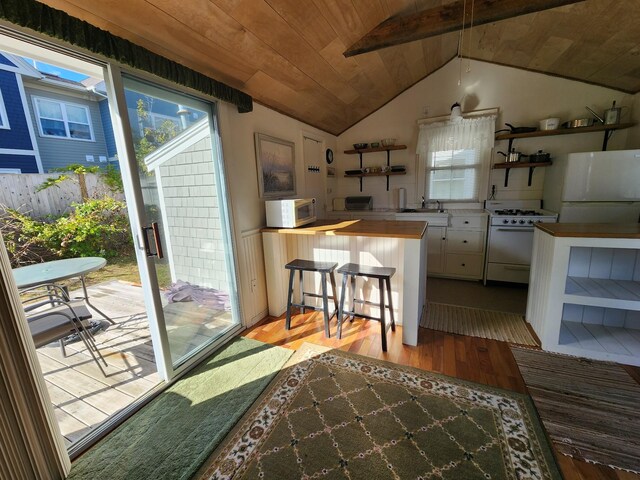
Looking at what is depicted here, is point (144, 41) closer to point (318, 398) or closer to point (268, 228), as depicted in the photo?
point (268, 228)

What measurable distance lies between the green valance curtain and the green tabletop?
4.93 feet

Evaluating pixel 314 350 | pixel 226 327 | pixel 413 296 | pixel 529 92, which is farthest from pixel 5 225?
pixel 529 92

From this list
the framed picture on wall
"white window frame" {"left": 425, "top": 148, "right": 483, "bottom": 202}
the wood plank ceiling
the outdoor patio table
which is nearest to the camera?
the wood plank ceiling

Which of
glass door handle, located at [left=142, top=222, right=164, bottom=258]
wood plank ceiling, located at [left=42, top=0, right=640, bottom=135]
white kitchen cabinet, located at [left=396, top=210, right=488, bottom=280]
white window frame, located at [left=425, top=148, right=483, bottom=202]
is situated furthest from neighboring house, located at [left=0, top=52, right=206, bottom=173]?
white window frame, located at [left=425, top=148, right=483, bottom=202]

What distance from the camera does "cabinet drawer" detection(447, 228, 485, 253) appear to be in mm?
3609

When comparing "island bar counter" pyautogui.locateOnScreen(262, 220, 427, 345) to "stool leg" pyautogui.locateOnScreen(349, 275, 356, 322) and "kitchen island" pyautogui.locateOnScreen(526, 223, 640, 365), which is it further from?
"kitchen island" pyautogui.locateOnScreen(526, 223, 640, 365)

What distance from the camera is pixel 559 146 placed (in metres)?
3.49

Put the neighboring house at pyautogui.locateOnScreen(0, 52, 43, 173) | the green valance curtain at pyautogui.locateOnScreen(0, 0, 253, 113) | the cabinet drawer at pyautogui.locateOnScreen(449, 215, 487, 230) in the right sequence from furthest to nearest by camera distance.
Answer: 1. the cabinet drawer at pyautogui.locateOnScreen(449, 215, 487, 230)
2. the neighboring house at pyautogui.locateOnScreen(0, 52, 43, 173)
3. the green valance curtain at pyautogui.locateOnScreen(0, 0, 253, 113)

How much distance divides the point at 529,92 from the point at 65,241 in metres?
5.91

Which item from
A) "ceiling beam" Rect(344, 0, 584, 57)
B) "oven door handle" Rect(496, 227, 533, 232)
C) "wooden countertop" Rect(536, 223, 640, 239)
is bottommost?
"oven door handle" Rect(496, 227, 533, 232)

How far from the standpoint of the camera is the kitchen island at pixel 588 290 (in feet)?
6.39

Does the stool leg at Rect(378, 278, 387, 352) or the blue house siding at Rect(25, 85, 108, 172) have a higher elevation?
the blue house siding at Rect(25, 85, 108, 172)

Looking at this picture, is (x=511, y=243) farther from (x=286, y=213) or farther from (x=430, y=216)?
(x=286, y=213)

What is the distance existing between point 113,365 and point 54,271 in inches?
33.3
